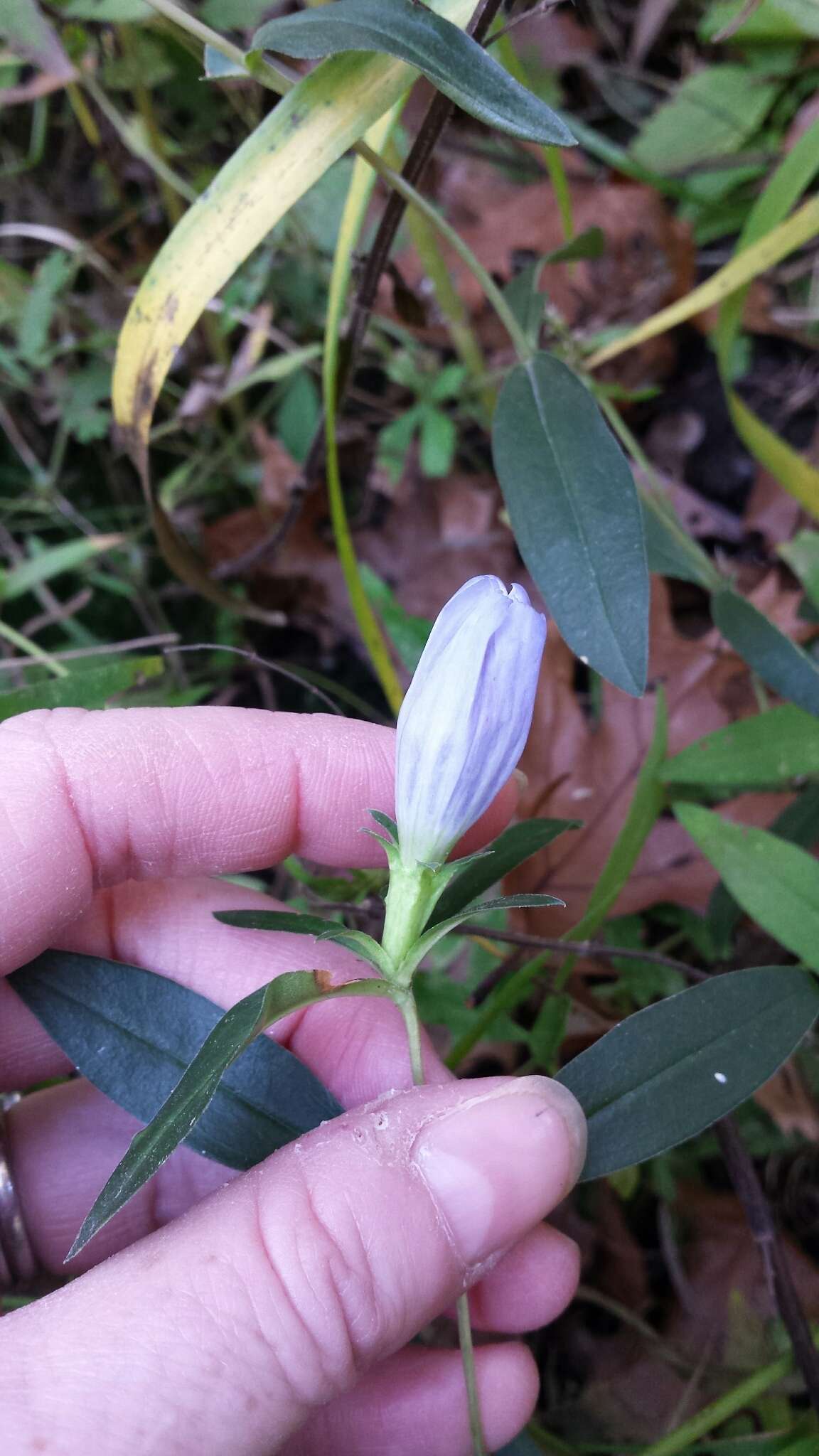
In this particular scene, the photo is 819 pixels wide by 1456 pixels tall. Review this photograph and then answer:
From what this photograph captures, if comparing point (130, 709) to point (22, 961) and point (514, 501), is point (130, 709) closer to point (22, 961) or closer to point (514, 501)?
point (22, 961)

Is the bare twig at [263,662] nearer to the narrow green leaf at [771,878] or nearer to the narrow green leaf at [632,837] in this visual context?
the narrow green leaf at [632,837]

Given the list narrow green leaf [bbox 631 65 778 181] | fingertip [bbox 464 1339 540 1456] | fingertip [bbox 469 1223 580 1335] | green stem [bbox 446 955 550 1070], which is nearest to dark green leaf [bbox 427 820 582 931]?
green stem [bbox 446 955 550 1070]

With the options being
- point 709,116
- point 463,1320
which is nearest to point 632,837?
point 463,1320

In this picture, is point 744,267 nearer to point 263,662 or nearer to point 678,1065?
point 263,662

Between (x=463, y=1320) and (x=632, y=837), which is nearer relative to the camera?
(x=463, y=1320)

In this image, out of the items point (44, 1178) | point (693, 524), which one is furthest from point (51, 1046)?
point (693, 524)

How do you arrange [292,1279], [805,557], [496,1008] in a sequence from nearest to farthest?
[292,1279], [496,1008], [805,557]
